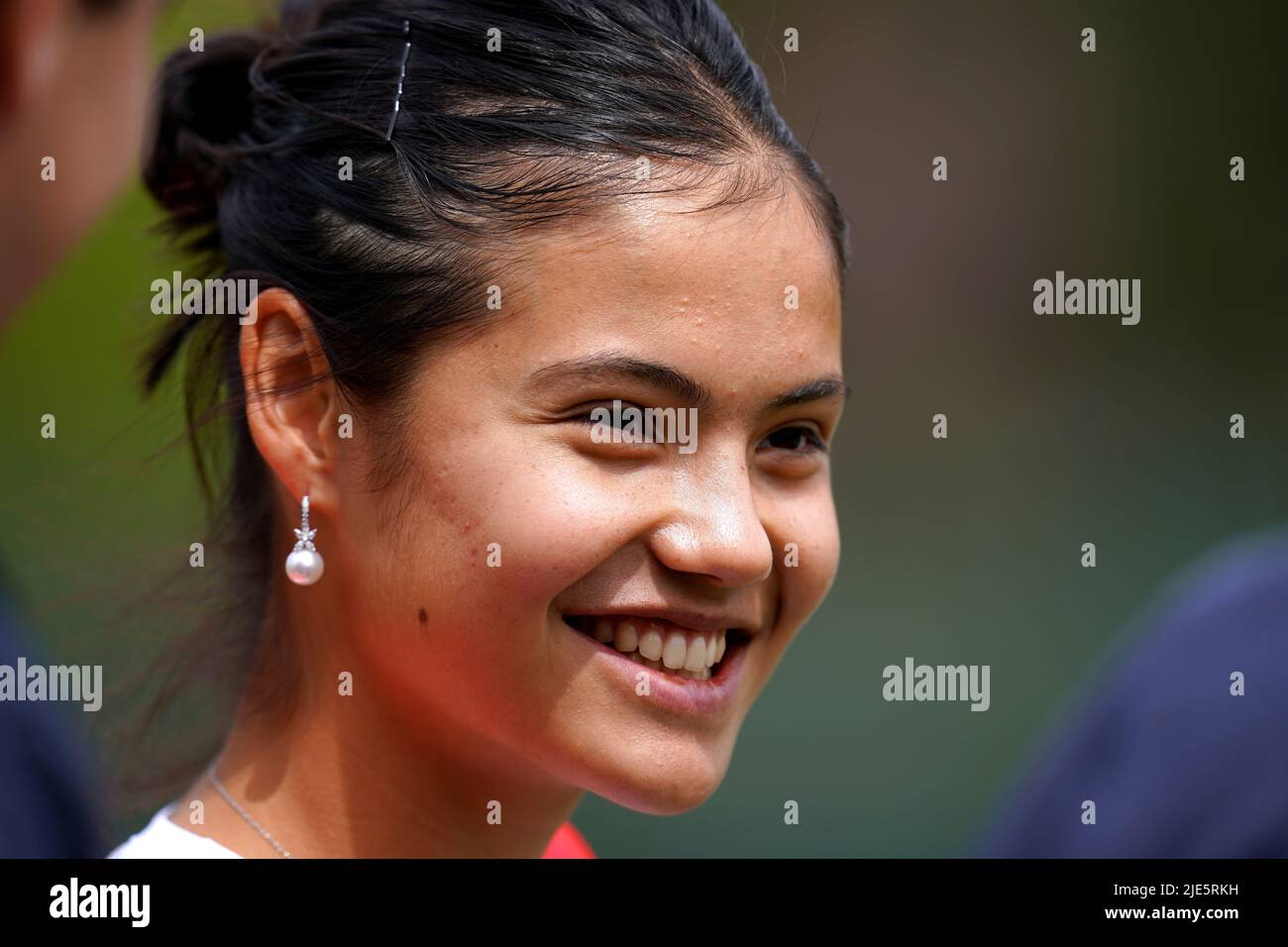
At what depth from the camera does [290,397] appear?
7.48 ft

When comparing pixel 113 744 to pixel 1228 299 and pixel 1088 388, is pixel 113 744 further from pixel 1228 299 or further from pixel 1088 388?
pixel 1228 299

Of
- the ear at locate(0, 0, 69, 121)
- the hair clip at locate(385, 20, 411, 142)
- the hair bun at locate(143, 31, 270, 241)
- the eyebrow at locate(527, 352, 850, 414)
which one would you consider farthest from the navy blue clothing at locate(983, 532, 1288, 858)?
the ear at locate(0, 0, 69, 121)

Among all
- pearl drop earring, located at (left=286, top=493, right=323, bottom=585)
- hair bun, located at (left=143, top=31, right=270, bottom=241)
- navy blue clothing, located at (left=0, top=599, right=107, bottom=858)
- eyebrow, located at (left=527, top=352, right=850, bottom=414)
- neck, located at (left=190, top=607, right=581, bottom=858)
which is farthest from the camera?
navy blue clothing, located at (left=0, top=599, right=107, bottom=858)

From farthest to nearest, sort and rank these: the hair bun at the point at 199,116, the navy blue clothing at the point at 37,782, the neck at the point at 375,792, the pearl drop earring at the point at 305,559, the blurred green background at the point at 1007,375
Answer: the blurred green background at the point at 1007,375 → the navy blue clothing at the point at 37,782 → the hair bun at the point at 199,116 → the neck at the point at 375,792 → the pearl drop earring at the point at 305,559

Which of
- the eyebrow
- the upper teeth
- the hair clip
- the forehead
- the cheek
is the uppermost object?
the hair clip

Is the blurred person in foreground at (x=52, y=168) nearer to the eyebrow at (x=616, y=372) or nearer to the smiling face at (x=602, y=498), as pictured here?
the smiling face at (x=602, y=498)

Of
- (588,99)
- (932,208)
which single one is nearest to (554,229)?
(588,99)

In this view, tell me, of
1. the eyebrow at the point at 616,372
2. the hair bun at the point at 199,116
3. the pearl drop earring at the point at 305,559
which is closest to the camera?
the eyebrow at the point at 616,372

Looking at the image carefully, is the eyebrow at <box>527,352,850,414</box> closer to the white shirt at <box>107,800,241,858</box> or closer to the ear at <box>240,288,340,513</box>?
the ear at <box>240,288,340,513</box>

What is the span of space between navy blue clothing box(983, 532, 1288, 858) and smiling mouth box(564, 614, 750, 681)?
123 centimetres

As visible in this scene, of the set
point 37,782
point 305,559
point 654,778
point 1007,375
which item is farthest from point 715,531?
point 1007,375

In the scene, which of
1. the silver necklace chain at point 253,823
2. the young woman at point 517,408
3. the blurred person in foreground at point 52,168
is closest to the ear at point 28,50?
the blurred person in foreground at point 52,168

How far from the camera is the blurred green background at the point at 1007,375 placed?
24.1 feet

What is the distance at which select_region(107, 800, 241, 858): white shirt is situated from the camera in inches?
93.0
